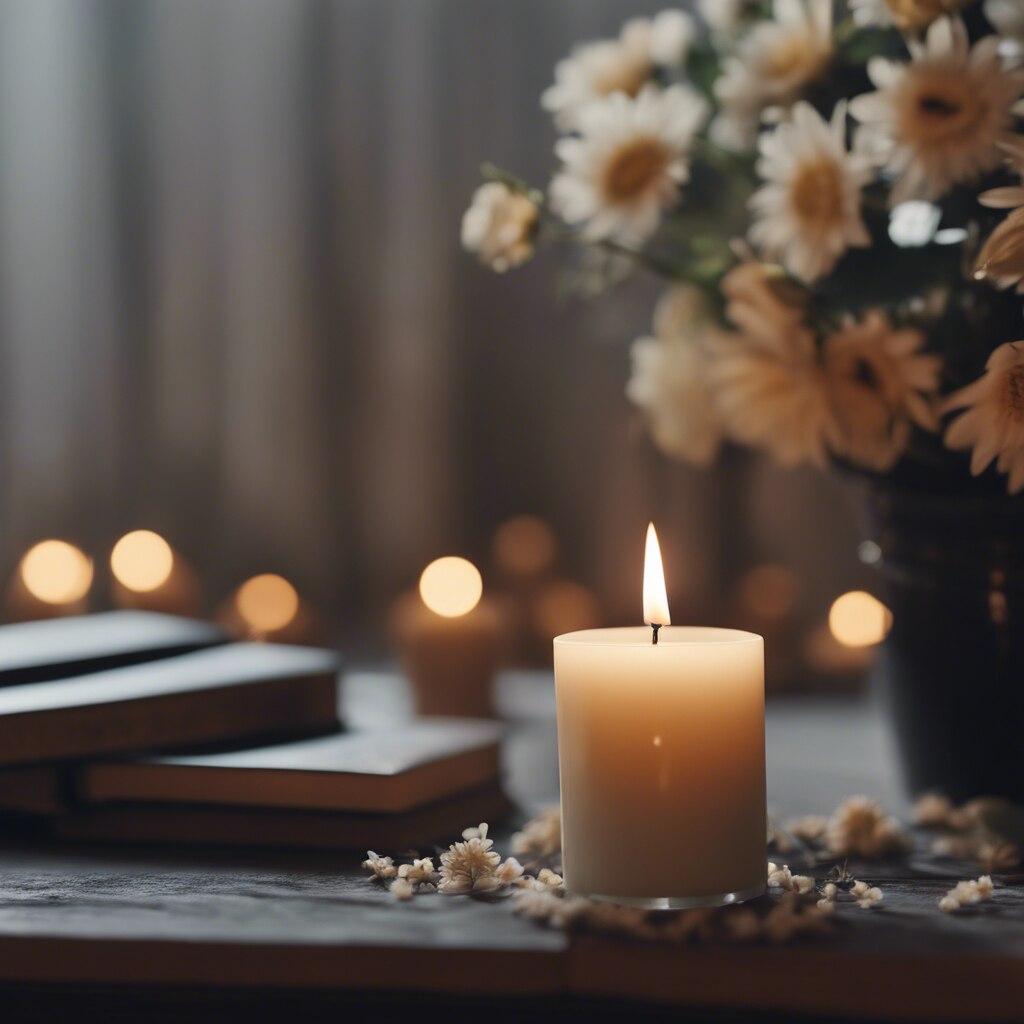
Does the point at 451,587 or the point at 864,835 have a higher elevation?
the point at 451,587

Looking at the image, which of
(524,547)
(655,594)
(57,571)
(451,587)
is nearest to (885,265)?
(655,594)

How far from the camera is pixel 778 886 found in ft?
1.89

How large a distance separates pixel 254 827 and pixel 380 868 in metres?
0.11

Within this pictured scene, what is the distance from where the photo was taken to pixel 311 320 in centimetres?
148

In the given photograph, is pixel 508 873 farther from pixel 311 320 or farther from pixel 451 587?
pixel 311 320

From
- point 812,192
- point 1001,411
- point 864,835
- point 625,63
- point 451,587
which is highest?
point 625,63

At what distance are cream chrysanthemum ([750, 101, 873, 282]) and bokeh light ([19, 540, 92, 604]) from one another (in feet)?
2.88

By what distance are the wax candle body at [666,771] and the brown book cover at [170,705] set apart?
27 centimetres

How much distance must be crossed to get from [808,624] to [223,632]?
75cm

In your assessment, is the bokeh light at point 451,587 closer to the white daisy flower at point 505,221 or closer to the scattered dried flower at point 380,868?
the white daisy flower at point 505,221

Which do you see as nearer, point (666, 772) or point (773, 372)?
point (666, 772)

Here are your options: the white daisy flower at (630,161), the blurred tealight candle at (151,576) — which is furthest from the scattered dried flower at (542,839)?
the blurred tealight candle at (151,576)

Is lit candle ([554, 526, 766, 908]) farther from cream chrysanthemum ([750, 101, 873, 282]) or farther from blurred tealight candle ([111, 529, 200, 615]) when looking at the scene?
blurred tealight candle ([111, 529, 200, 615])

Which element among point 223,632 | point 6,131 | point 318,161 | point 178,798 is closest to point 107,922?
point 178,798
